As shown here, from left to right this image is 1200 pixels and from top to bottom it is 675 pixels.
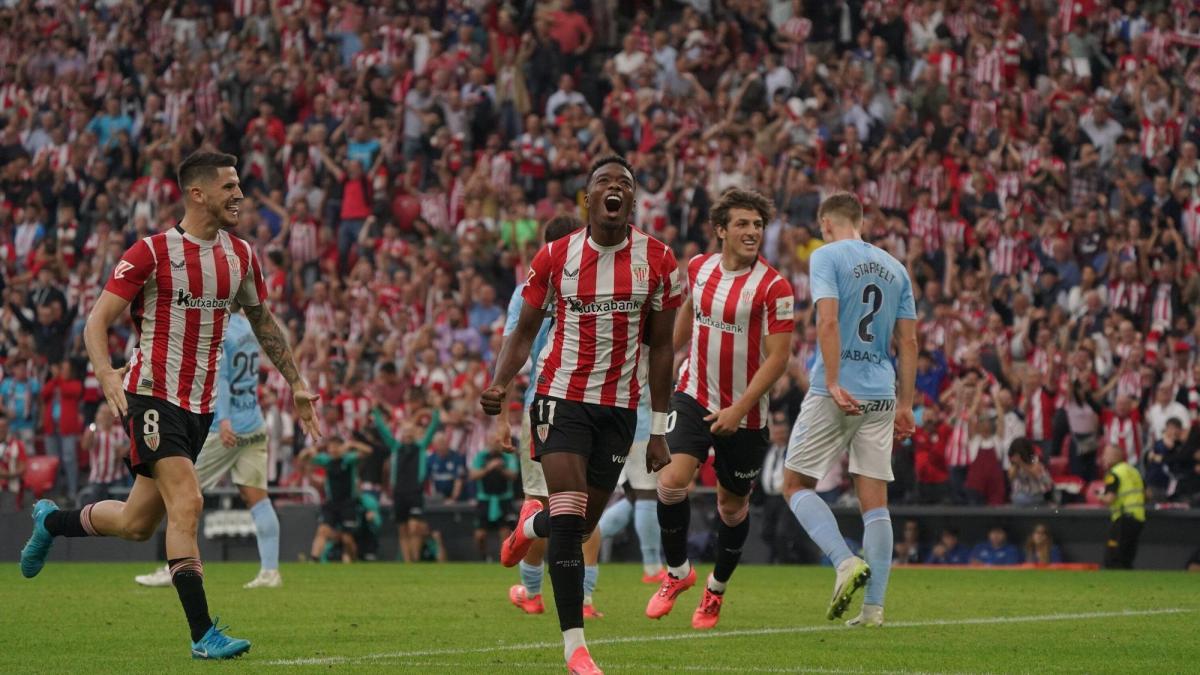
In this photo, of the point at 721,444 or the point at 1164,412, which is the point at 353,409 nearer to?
the point at 1164,412

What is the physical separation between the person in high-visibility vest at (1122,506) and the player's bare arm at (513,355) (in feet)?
38.4

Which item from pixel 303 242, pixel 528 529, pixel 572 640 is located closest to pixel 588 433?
pixel 572 640

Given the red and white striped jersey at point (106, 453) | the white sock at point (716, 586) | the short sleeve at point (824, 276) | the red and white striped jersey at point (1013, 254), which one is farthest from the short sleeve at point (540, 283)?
the red and white striped jersey at point (106, 453)

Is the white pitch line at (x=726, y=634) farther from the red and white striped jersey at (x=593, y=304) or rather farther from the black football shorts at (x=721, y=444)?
the red and white striped jersey at (x=593, y=304)

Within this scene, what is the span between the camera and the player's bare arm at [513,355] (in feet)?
27.7

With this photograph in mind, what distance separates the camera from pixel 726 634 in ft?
33.9

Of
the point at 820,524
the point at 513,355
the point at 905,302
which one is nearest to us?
the point at 513,355

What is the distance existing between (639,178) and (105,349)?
16390 millimetres

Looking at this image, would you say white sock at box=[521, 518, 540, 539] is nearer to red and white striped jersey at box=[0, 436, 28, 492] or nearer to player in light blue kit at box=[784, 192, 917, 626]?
player in light blue kit at box=[784, 192, 917, 626]

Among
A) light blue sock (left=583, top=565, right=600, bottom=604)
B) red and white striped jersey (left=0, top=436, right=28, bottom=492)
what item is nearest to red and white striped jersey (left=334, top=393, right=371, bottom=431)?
red and white striped jersey (left=0, top=436, right=28, bottom=492)

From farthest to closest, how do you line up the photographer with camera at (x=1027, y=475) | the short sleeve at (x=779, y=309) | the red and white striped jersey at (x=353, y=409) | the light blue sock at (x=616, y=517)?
the red and white striped jersey at (x=353, y=409) → the photographer with camera at (x=1027, y=475) → the light blue sock at (x=616, y=517) → the short sleeve at (x=779, y=309)

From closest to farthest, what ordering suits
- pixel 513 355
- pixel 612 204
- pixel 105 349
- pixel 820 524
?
pixel 612 204, pixel 513 355, pixel 105 349, pixel 820 524

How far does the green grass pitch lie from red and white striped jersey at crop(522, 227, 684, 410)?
1.32 m

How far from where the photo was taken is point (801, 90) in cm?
2577
